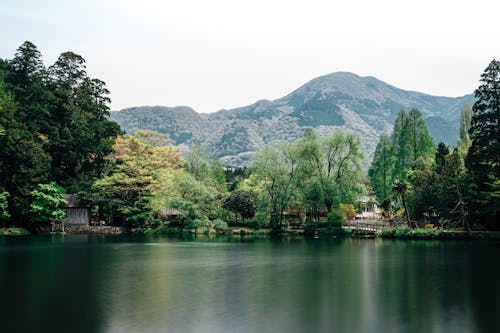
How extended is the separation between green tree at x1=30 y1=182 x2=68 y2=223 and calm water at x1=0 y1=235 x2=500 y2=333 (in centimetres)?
2256

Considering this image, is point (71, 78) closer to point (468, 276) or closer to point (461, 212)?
point (461, 212)

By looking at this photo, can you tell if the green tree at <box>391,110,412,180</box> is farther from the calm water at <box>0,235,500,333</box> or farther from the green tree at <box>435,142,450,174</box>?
the calm water at <box>0,235,500,333</box>

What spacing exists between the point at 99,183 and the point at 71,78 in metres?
16.5

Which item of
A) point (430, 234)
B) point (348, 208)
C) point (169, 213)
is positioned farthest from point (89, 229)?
point (430, 234)

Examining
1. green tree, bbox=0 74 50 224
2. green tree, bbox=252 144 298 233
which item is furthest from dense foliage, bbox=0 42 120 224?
green tree, bbox=252 144 298 233

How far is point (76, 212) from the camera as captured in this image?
175ft

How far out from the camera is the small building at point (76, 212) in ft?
174

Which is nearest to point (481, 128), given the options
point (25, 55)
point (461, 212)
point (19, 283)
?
point (461, 212)

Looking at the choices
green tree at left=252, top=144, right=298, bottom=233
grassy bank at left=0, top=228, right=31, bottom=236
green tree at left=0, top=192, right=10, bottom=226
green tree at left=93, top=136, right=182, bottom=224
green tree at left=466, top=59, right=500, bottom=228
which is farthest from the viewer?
green tree at left=93, top=136, right=182, bottom=224

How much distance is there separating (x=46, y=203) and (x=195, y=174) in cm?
1839

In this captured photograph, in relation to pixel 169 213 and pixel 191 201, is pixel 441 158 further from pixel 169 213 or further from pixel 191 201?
pixel 169 213

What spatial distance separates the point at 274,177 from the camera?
48.5 metres

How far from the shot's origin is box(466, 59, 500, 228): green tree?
125ft

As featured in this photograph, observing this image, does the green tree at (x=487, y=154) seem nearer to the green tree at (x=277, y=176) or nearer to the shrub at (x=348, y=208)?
the shrub at (x=348, y=208)
